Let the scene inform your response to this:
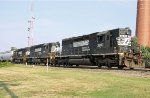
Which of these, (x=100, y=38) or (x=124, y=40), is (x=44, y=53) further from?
(x=124, y=40)

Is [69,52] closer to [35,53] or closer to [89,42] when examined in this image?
[89,42]

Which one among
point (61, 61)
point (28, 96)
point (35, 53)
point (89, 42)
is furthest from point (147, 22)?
point (28, 96)

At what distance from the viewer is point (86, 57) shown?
36625 millimetres

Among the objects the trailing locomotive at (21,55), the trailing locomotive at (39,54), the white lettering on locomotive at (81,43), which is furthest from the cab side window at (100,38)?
the trailing locomotive at (21,55)

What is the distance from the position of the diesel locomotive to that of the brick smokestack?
55.0 metres

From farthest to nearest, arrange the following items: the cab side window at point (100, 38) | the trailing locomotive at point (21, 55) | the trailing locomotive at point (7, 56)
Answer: the trailing locomotive at point (7, 56) < the trailing locomotive at point (21, 55) < the cab side window at point (100, 38)

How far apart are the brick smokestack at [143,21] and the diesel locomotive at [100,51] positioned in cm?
5496

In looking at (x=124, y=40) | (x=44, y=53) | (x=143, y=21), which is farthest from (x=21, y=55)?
(x=143, y=21)

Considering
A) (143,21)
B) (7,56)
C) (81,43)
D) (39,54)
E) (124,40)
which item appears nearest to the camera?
(124,40)

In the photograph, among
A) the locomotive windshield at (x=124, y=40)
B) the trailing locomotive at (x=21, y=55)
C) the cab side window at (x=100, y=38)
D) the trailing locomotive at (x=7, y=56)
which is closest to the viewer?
the locomotive windshield at (x=124, y=40)

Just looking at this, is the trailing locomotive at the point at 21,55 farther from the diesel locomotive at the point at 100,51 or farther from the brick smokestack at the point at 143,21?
the brick smokestack at the point at 143,21

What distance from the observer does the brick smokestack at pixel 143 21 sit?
99562 mm

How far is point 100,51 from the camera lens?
33438mm

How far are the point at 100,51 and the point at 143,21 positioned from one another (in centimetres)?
6940
